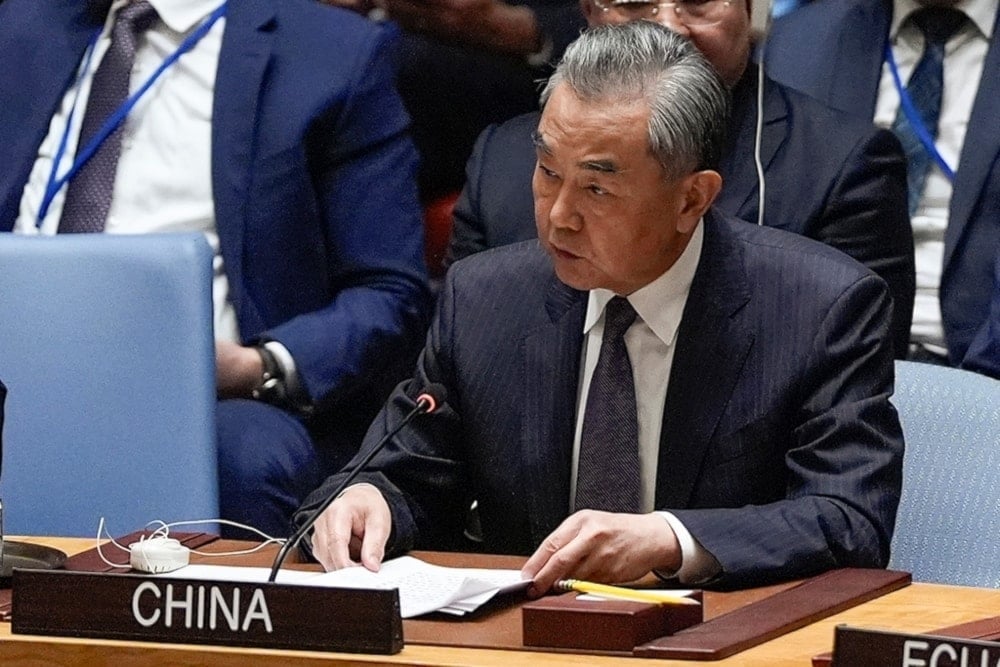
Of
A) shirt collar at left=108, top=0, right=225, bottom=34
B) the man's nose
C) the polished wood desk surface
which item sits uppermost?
shirt collar at left=108, top=0, right=225, bottom=34

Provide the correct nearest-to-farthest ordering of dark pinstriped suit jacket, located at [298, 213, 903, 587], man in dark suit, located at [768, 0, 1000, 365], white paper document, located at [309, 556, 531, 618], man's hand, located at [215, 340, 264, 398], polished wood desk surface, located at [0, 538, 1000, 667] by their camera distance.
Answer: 1. polished wood desk surface, located at [0, 538, 1000, 667]
2. white paper document, located at [309, 556, 531, 618]
3. dark pinstriped suit jacket, located at [298, 213, 903, 587]
4. man's hand, located at [215, 340, 264, 398]
5. man in dark suit, located at [768, 0, 1000, 365]

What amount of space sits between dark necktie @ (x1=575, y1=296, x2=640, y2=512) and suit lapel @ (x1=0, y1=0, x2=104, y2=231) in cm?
121

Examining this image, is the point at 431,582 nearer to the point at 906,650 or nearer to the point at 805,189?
the point at 906,650

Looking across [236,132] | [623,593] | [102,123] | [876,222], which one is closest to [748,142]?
[876,222]

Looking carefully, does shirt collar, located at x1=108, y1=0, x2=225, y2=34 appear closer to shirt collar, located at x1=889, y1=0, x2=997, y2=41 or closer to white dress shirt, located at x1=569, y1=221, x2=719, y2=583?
white dress shirt, located at x1=569, y1=221, x2=719, y2=583

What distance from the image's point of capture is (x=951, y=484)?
225 cm

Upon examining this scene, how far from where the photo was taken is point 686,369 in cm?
223

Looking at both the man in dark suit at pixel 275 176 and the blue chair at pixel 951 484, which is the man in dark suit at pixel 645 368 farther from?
the man in dark suit at pixel 275 176

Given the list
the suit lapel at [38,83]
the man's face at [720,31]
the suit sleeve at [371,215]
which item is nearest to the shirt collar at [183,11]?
the suit lapel at [38,83]

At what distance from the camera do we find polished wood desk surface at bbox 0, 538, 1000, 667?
1624 millimetres

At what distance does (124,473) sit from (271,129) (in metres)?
0.71

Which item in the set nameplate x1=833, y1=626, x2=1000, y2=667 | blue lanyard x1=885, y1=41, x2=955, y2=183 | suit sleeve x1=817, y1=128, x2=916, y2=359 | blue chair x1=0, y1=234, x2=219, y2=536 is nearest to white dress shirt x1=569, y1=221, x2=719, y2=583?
blue chair x1=0, y1=234, x2=219, y2=536

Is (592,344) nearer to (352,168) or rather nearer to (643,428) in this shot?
(643,428)

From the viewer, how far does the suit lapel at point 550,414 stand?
227 centimetres
